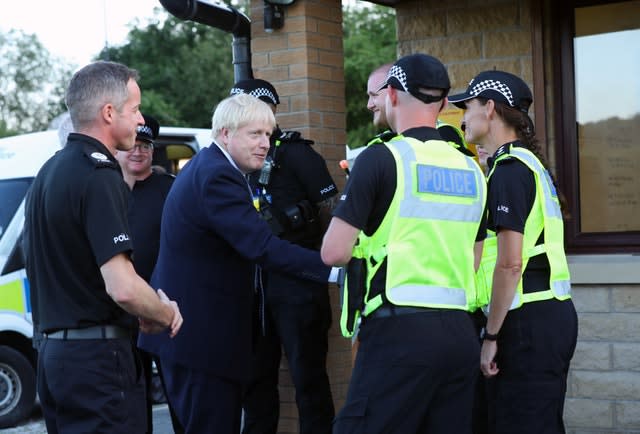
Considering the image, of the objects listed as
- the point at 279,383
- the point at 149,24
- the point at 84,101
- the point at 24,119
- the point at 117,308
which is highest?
the point at 149,24

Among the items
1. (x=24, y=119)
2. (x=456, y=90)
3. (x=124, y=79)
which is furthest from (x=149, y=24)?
(x=124, y=79)

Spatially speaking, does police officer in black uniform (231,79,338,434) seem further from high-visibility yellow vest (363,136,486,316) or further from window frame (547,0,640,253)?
high-visibility yellow vest (363,136,486,316)

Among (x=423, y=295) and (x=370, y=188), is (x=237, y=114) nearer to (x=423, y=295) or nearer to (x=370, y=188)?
(x=370, y=188)

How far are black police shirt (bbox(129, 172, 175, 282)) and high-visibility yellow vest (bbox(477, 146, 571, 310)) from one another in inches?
88.6

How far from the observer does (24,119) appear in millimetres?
32875

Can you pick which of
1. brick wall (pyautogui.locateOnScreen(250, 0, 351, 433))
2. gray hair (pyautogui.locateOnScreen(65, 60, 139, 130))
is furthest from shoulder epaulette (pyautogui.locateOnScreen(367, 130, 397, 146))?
brick wall (pyautogui.locateOnScreen(250, 0, 351, 433))

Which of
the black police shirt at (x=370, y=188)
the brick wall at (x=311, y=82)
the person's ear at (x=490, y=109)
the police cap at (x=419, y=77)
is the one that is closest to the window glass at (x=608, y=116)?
the brick wall at (x=311, y=82)

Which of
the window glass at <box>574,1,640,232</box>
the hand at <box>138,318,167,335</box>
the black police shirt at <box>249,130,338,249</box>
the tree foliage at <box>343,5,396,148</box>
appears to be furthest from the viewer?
the tree foliage at <box>343,5,396,148</box>

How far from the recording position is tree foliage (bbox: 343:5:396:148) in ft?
91.7

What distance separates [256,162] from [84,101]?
3.39 ft

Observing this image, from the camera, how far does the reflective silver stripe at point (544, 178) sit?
443 centimetres

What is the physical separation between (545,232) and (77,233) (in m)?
1.95

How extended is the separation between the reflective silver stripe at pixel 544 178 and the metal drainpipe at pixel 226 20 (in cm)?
296

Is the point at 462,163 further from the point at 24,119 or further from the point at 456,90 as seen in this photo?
the point at 24,119
